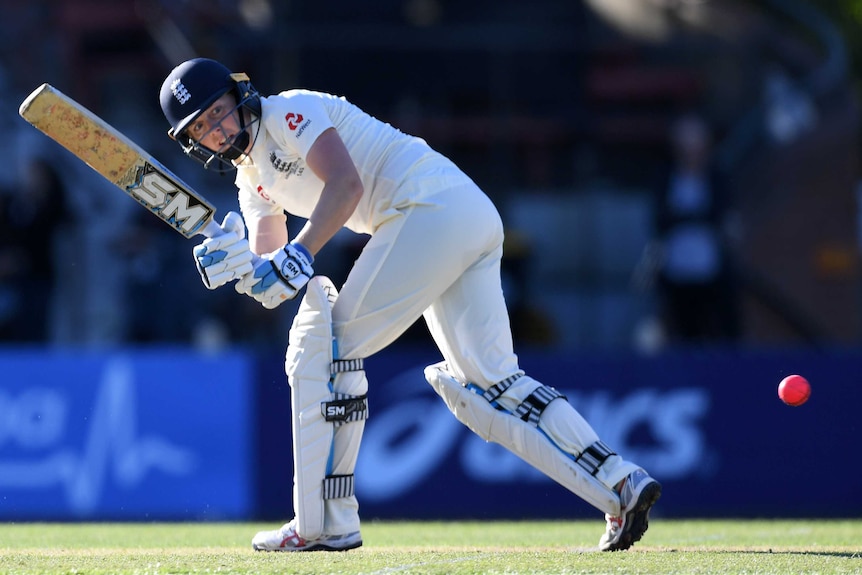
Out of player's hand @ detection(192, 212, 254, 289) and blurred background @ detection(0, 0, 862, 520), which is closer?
player's hand @ detection(192, 212, 254, 289)

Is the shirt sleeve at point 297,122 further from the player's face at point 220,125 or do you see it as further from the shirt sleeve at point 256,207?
the shirt sleeve at point 256,207

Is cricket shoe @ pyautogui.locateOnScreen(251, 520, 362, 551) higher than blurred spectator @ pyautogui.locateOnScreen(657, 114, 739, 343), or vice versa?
blurred spectator @ pyautogui.locateOnScreen(657, 114, 739, 343)

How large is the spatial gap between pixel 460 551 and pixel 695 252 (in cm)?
566

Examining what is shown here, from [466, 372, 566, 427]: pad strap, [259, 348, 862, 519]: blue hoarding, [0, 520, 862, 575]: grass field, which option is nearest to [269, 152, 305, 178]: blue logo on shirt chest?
[466, 372, 566, 427]: pad strap

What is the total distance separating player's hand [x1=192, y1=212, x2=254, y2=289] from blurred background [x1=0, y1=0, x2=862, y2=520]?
413 centimetres

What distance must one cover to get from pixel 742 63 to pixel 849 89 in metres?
1.15

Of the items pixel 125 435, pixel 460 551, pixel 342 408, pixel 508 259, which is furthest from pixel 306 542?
pixel 508 259

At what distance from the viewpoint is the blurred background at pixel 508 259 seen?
29.7 ft

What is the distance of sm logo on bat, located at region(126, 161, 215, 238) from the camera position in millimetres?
5246

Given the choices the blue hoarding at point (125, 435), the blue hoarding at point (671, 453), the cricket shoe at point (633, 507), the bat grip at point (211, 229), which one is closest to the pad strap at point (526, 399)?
the cricket shoe at point (633, 507)

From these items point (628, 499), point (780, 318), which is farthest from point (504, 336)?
point (780, 318)

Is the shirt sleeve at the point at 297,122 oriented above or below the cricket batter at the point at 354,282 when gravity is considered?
above

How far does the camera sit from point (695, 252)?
1067 cm

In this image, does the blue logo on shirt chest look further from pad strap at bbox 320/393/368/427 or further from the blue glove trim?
pad strap at bbox 320/393/368/427
